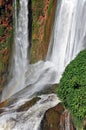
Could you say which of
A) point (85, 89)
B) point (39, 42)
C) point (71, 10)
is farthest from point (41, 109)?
point (39, 42)

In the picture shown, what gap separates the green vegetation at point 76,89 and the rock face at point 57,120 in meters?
0.65

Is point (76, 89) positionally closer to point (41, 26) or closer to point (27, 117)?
point (27, 117)

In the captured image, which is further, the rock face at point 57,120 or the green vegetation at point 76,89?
the rock face at point 57,120

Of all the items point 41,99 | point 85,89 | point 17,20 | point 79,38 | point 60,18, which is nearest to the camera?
point 85,89

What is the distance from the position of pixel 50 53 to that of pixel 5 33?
3832 millimetres

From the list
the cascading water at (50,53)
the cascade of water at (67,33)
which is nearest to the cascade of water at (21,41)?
the cascading water at (50,53)

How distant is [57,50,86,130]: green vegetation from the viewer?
11.0 meters

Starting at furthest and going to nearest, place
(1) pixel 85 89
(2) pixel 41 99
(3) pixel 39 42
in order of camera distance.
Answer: (3) pixel 39 42, (2) pixel 41 99, (1) pixel 85 89

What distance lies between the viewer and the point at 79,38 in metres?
18.5

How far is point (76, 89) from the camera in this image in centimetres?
1138

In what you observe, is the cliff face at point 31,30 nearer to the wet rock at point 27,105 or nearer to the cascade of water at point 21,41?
the cascade of water at point 21,41

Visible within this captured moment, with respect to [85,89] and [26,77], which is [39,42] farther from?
[85,89]

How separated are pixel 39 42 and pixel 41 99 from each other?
7.93 m

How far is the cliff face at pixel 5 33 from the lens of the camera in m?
23.3
